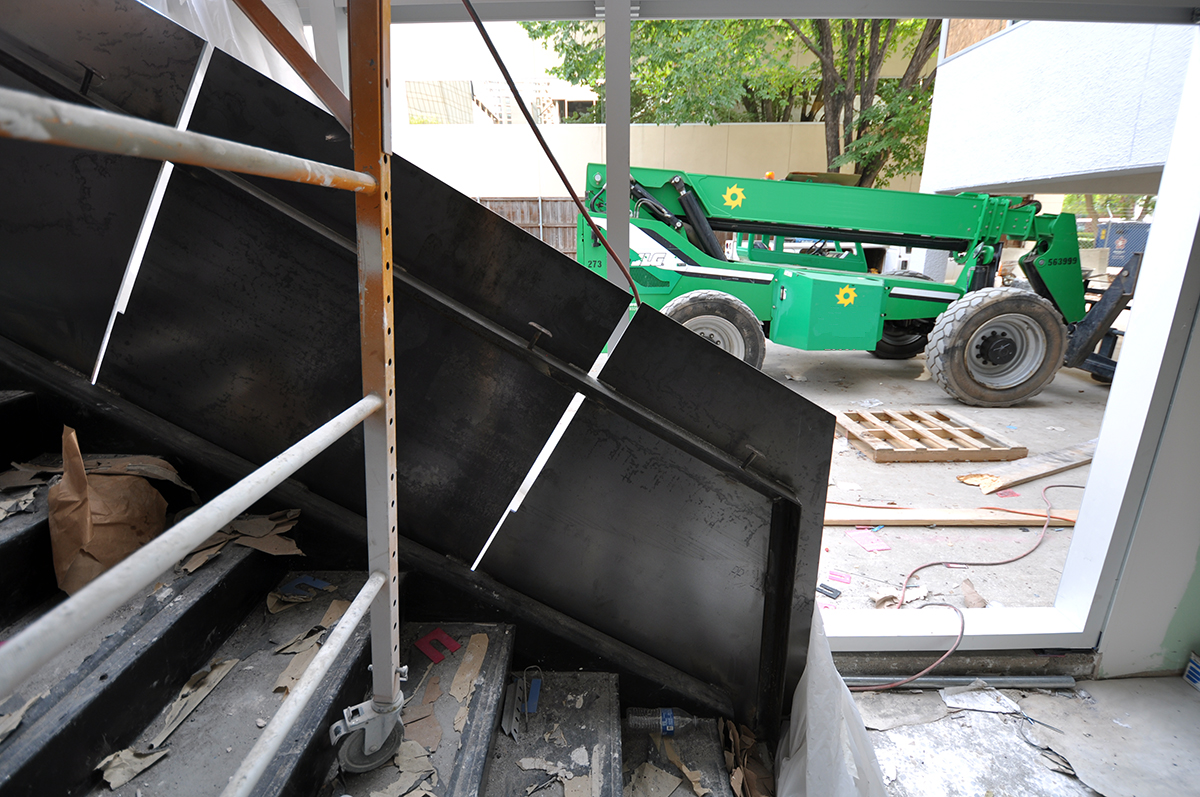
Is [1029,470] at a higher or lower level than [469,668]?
lower

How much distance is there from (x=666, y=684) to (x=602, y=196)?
511 centimetres

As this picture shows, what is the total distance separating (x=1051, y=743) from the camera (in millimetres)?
2221

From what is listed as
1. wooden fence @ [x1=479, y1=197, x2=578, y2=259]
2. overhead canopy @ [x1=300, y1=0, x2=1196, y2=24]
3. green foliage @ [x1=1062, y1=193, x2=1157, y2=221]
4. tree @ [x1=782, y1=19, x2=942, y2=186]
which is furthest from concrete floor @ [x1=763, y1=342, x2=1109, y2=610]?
green foliage @ [x1=1062, y1=193, x2=1157, y2=221]

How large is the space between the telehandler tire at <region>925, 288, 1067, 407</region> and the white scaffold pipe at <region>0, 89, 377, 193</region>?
6.53m

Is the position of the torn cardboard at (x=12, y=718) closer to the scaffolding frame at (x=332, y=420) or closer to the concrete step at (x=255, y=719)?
the concrete step at (x=255, y=719)

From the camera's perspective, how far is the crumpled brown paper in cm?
129

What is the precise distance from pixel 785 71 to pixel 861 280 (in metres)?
9.70

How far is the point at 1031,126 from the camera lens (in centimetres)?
607

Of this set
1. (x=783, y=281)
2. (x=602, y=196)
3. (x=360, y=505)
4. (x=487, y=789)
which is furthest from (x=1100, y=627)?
(x=602, y=196)

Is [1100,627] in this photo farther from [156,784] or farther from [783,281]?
[783,281]

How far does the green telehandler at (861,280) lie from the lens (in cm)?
594

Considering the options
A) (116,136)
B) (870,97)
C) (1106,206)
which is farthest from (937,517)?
(1106,206)

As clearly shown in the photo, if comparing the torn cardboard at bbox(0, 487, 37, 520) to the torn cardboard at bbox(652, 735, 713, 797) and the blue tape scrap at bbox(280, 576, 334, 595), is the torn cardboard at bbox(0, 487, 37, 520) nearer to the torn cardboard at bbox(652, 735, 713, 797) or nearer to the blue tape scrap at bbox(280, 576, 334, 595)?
the blue tape scrap at bbox(280, 576, 334, 595)

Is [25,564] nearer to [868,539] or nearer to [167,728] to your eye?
[167,728]
